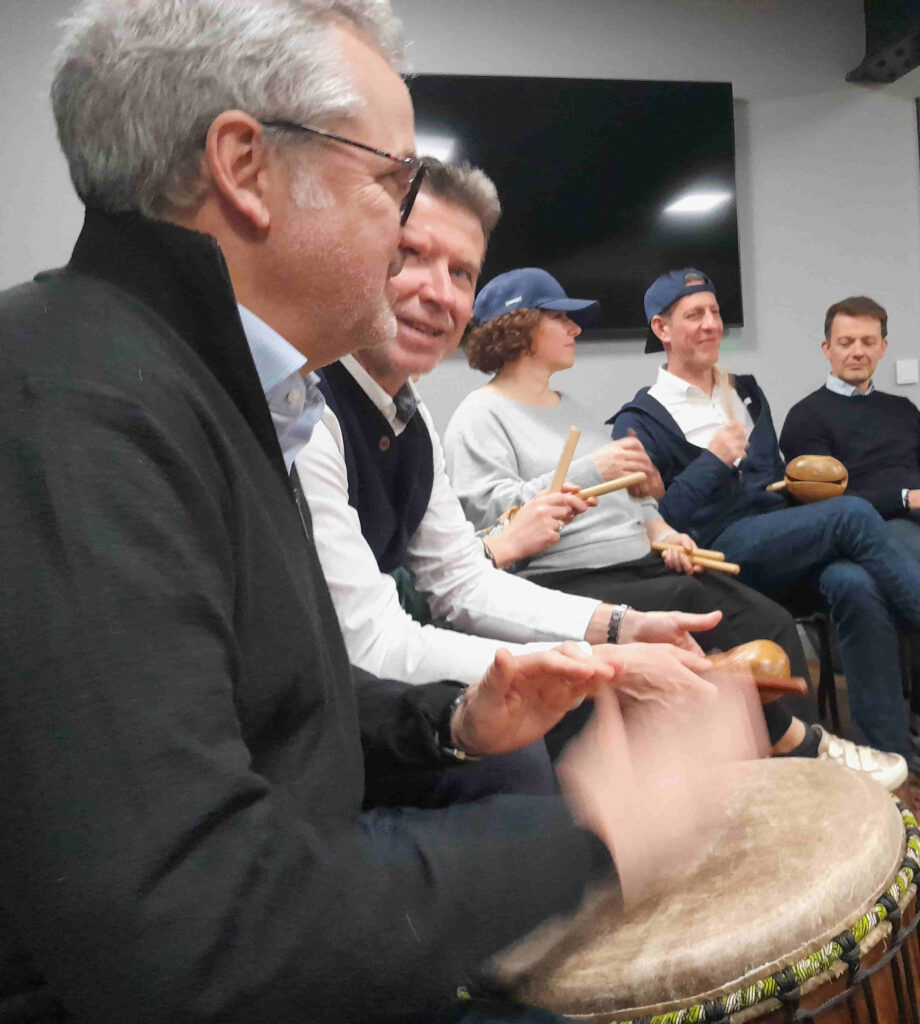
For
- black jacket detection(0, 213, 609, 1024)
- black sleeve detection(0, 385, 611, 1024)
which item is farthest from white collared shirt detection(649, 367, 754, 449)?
black sleeve detection(0, 385, 611, 1024)

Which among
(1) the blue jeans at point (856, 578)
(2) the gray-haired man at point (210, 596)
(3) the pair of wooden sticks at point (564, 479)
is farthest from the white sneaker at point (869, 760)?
(2) the gray-haired man at point (210, 596)

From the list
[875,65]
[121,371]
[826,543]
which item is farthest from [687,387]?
[121,371]

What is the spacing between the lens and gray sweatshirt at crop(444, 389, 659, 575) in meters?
1.90

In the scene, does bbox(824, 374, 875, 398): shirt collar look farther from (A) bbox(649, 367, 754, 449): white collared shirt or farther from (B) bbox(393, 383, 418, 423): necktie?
(B) bbox(393, 383, 418, 423): necktie

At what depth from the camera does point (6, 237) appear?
2824 mm

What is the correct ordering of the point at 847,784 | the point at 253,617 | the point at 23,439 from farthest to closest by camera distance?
the point at 847,784, the point at 253,617, the point at 23,439

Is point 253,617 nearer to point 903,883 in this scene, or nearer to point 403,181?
point 403,181

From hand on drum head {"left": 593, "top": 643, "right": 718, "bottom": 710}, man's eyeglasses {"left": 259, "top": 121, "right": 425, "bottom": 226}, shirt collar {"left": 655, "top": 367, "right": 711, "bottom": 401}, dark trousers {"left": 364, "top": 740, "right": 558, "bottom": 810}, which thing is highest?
man's eyeglasses {"left": 259, "top": 121, "right": 425, "bottom": 226}

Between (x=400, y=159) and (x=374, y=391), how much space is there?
48 cm

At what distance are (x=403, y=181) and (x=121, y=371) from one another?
1.27ft

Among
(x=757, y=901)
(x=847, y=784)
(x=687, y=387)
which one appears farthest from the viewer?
(x=687, y=387)

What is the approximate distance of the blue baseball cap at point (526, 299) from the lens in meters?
2.12

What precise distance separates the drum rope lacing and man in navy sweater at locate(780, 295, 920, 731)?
2302mm

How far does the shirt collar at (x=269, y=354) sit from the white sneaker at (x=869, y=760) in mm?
1527
